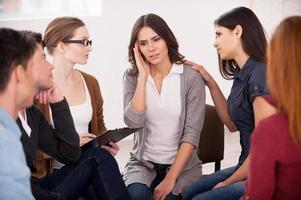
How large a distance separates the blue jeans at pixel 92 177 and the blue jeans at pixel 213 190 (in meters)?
0.31

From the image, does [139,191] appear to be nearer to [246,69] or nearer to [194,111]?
[194,111]

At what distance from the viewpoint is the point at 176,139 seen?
7.92 feet

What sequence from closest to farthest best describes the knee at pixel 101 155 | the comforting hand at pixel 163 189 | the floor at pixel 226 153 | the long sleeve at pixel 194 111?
the knee at pixel 101 155 → the comforting hand at pixel 163 189 → the long sleeve at pixel 194 111 → the floor at pixel 226 153

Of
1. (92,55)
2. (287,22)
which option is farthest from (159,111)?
(92,55)

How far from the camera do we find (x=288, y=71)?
137cm

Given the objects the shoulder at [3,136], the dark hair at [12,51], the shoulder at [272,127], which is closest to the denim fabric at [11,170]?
the shoulder at [3,136]

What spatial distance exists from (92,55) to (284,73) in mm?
2915

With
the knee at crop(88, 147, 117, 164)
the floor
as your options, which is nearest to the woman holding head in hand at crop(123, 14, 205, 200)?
the knee at crop(88, 147, 117, 164)

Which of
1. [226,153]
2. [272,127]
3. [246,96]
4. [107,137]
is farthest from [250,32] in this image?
[226,153]

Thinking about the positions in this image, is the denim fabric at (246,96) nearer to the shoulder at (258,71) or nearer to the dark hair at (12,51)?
the shoulder at (258,71)

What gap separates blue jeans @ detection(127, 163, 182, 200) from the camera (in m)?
2.20

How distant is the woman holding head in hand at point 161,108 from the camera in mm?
2346

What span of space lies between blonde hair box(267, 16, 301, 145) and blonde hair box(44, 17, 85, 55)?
1.33m

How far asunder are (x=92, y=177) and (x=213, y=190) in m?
0.53
